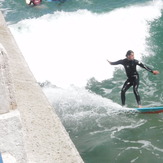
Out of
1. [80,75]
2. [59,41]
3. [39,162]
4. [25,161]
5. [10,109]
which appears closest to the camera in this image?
[10,109]

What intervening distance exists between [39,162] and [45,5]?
17544mm

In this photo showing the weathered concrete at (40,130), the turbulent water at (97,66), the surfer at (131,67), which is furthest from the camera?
the surfer at (131,67)

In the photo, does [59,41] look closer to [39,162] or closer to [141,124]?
[141,124]

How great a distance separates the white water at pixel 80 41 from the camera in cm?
1171

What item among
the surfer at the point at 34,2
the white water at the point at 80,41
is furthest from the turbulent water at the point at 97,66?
the surfer at the point at 34,2

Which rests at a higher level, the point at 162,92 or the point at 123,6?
the point at 123,6

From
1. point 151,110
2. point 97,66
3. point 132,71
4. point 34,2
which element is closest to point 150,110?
point 151,110

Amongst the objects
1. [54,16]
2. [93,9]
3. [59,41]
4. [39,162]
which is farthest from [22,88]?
[93,9]

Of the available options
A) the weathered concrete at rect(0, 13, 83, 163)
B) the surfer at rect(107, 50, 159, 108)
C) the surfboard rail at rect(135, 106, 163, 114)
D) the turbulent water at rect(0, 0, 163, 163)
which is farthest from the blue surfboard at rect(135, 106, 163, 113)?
the weathered concrete at rect(0, 13, 83, 163)

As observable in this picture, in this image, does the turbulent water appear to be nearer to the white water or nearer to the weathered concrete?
the white water

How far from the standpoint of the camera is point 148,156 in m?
6.44

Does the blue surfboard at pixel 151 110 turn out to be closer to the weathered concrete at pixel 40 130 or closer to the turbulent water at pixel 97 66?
the turbulent water at pixel 97 66

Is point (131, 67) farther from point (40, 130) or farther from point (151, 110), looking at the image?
point (40, 130)

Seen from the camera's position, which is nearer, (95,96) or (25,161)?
(25,161)
